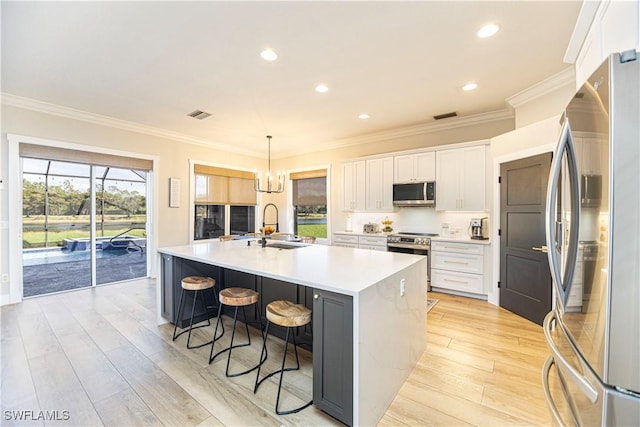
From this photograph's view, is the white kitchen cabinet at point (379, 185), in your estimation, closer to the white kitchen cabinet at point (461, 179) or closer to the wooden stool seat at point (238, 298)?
the white kitchen cabinet at point (461, 179)

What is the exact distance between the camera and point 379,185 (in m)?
5.18

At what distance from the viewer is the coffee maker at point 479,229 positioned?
13.7 feet

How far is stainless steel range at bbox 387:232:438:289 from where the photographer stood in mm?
4398

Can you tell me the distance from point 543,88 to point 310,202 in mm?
4668

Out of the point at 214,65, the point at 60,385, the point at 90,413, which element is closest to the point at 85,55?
the point at 214,65

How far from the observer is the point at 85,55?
266cm

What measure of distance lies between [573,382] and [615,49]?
1589 millimetres

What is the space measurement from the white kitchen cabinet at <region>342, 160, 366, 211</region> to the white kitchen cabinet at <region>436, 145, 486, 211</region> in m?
1.44

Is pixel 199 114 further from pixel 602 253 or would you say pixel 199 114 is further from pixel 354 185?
pixel 602 253

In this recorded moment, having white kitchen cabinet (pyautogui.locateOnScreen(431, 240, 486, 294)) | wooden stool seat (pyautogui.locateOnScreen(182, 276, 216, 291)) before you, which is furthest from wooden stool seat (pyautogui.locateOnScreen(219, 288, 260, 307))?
white kitchen cabinet (pyautogui.locateOnScreen(431, 240, 486, 294))

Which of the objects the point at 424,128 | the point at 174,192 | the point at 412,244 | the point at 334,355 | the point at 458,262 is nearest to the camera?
the point at 334,355

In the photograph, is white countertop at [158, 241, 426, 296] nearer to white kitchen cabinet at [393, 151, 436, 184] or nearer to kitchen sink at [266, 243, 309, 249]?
kitchen sink at [266, 243, 309, 249]

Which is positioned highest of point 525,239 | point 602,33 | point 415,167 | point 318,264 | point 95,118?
point 95,118

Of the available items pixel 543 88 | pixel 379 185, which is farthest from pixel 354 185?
pixel 543 88
